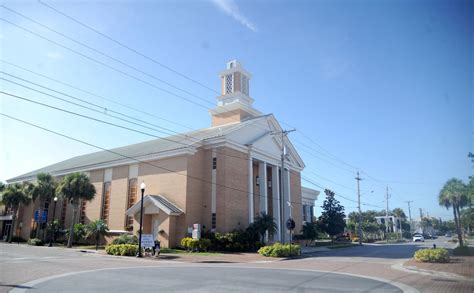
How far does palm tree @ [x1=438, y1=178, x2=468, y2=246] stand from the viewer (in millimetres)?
35553

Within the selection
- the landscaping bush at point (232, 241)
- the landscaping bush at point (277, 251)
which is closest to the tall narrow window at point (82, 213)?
the landscaping bush at point (232, 241)

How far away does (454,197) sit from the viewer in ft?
123

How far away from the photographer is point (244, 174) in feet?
121

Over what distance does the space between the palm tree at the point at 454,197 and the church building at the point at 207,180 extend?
17.4 meters

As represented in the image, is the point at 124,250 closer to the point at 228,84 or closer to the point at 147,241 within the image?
the point at 147,241

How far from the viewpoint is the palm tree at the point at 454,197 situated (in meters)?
35.6

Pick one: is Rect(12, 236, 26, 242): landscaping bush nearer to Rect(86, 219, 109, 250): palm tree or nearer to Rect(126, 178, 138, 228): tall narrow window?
Rect(86, 219, 109, 250): palm tree

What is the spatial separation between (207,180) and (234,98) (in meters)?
13.4

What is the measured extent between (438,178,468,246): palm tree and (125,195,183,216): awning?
27876mm

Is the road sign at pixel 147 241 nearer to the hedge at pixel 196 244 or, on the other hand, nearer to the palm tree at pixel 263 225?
the hedge at pixel 196 244

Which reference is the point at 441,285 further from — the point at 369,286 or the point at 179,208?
the point at 179,208

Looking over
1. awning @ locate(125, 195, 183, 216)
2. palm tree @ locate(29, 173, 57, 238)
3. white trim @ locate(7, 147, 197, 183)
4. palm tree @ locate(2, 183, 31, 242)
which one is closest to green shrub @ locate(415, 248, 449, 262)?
awning @ locate(125, 195, 183, 216)

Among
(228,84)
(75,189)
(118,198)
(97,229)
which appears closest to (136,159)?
(118,198)

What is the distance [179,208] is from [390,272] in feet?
67.1
